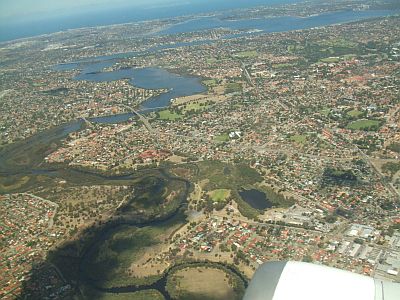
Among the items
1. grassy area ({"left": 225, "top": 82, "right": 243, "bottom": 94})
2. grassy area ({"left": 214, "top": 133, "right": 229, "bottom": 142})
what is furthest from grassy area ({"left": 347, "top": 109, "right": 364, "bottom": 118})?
grassy area ({"left": 225, "top": 82, "right": 243, "bottom": 94})

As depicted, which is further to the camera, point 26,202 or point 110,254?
point 26,202

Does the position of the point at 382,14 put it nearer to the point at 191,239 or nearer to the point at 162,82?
the point at 162,82

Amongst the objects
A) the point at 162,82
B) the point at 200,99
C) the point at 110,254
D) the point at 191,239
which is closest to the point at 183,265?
the point at 191,239

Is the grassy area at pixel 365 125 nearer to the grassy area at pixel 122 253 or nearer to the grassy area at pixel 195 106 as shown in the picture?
the grassy area at pixel 195 106

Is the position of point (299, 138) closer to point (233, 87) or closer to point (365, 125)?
point (365, 125)

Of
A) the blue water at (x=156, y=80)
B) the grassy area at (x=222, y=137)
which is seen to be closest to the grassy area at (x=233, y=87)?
the blue water at (x=156, y=80)
